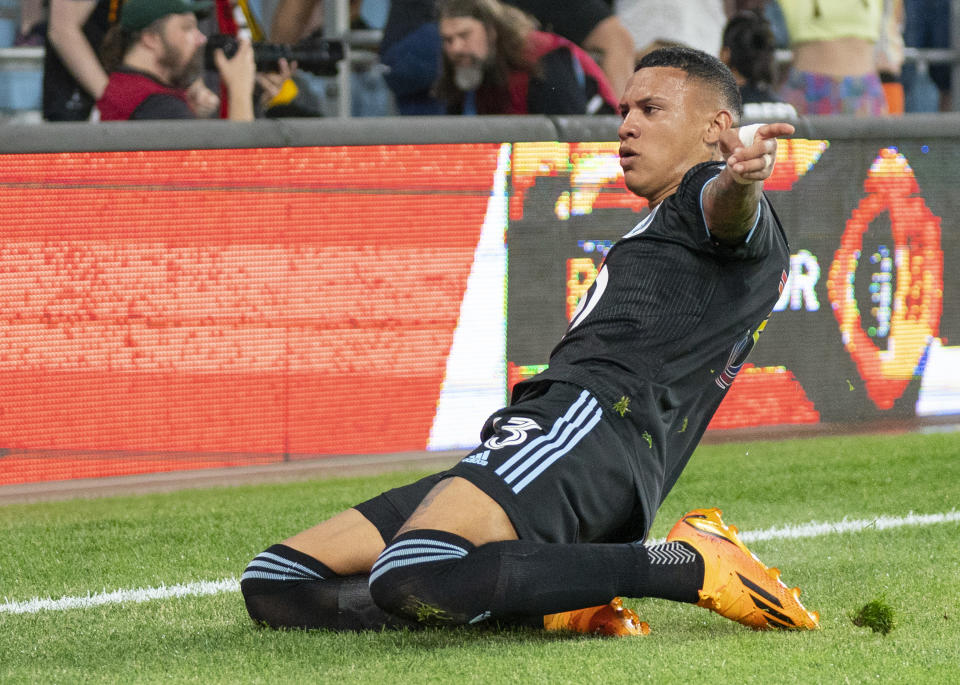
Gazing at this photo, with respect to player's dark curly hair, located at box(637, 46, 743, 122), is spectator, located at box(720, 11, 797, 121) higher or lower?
lower

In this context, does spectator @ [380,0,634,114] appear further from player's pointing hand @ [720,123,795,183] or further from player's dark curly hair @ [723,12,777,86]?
player's pointing hand @ [720,123,795,183]

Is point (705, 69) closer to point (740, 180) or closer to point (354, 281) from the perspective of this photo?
point (740, 180)

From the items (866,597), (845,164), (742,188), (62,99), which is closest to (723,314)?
(742,188)

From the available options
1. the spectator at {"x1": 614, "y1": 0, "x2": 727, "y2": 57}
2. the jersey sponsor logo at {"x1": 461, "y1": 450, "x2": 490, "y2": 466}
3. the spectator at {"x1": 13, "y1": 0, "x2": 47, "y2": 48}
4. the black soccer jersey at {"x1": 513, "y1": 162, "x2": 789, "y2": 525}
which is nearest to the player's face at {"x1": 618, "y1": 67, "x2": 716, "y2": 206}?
the black soccer jersey at {"x1": 513, "y1": 162, "x2": 789, "y2": 525}

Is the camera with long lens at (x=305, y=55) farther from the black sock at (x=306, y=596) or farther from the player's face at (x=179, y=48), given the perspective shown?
the black sock at (x=306, y=596)

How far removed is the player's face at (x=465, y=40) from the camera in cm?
737

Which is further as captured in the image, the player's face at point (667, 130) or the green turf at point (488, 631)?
the player's face at point (667, 130)

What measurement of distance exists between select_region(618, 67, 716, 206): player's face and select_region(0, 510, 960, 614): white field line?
1.33 m

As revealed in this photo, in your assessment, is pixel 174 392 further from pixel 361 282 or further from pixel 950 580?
pixel 950 580

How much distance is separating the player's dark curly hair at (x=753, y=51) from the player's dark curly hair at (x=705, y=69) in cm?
441

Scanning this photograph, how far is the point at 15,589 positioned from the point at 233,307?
2001mm

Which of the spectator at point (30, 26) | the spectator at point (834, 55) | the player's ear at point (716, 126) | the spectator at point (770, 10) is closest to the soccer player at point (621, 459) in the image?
the player's ear at point (716, 126)

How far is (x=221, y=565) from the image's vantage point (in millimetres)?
4598

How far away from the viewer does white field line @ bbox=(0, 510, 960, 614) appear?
4.06 meters
